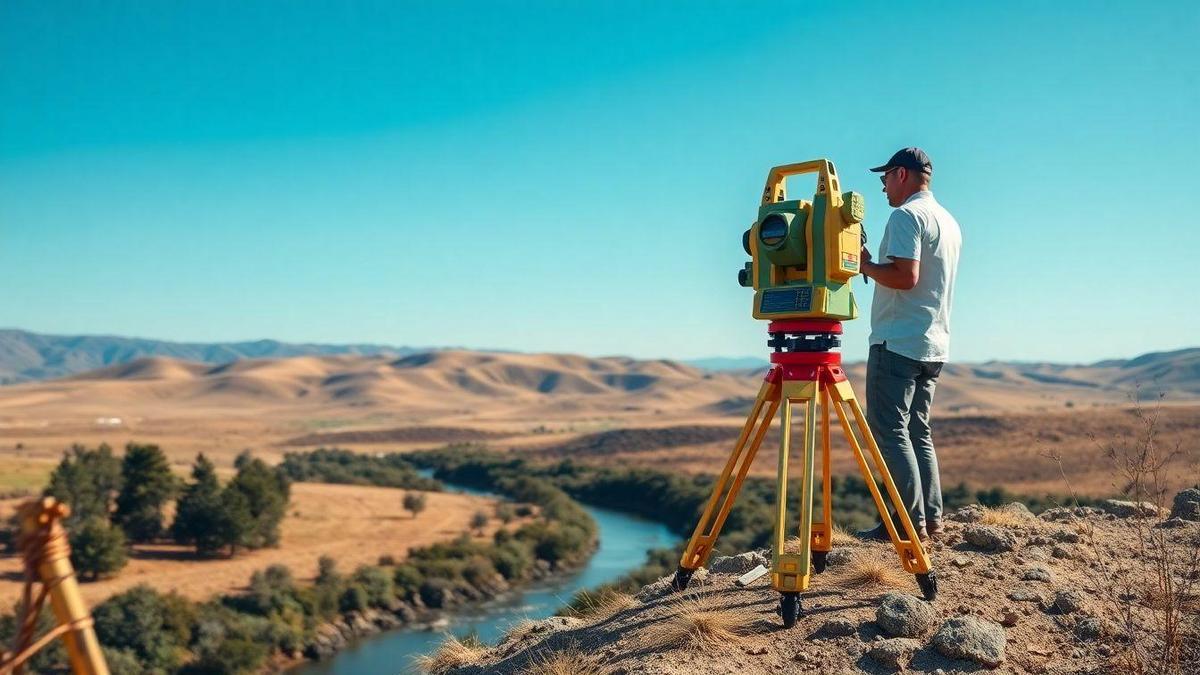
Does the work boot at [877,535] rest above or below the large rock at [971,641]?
above

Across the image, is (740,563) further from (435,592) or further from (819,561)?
(435,592)

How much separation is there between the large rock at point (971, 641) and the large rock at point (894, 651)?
0.12m

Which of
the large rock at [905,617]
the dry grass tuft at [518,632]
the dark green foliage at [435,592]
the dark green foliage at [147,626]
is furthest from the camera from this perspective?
the dark green foliage at [435,592]

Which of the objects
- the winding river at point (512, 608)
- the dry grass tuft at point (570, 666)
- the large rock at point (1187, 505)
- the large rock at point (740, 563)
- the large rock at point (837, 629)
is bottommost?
the winding river at point (512, 608)

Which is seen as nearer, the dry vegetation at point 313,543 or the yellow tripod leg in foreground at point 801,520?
the yellow tripod leg in foreground at point 801,520

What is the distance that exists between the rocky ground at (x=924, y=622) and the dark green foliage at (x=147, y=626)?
21.1 metres

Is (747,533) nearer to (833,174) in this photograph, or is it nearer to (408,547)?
(408,547)

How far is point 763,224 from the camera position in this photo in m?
4.45

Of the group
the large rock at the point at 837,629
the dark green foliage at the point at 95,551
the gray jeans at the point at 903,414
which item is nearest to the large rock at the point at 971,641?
the large rock at the point at 837,629

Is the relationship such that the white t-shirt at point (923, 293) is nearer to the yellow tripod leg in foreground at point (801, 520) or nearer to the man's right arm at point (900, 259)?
the man's right arm at point (900, 259)

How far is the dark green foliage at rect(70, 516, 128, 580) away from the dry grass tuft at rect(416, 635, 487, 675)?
27525 mm

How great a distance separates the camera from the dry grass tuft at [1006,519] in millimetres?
6301

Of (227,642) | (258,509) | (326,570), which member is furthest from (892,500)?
(258,509)

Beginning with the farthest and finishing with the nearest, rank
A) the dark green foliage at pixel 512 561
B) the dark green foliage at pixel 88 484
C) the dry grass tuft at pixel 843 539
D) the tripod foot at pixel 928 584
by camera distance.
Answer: the dark green foliage at pixel 512 561 < the dark green foliage at pixel 88 484 < the dry grass tuft at pixel 843 539 < the tripod foot at pixel 928 584
